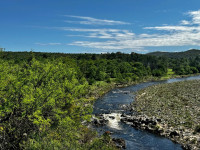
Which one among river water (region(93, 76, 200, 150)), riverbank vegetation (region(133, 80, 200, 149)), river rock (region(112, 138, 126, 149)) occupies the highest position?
riverbank vegetation (region(133, 80, 200, 149))

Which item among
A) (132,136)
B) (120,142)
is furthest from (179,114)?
(120,142)

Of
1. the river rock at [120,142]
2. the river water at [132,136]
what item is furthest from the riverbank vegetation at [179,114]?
the river rock at [120,142]

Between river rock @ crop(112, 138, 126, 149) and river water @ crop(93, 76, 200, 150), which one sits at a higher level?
river rock @ crop(112, 138, 126, 149)

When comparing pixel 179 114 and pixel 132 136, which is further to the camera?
pixel 179 114

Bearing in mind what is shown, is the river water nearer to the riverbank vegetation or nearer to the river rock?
the river rock

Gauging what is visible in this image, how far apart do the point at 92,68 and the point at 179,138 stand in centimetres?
6981

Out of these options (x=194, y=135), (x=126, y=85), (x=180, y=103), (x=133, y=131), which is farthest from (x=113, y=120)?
(x=126, y=85)

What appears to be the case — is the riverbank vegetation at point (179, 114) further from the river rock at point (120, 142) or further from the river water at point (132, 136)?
the river rock at point (120, 142)

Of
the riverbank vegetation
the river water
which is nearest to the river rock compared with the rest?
the river water

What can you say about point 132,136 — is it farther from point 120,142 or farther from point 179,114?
point 179,114

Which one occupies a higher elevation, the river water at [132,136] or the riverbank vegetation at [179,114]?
the riverbank vegetation at [179,114]

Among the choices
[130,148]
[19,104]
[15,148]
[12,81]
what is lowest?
[130,148]

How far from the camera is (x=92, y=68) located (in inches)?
3868

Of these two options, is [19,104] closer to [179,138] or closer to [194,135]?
[179,138]
